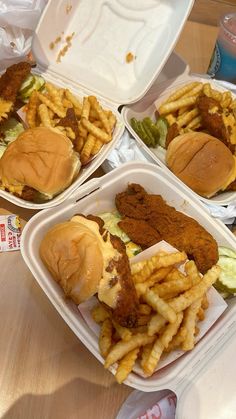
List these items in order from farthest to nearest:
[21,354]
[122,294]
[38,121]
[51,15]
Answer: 1. [51,15]
2. [38,121]
3. [21,354]
4. [122,294]

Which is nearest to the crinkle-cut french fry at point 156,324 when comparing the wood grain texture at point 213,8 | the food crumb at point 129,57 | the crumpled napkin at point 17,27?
the food crumb at point 129,57

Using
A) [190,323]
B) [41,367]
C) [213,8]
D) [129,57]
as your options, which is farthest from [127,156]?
[213,8]

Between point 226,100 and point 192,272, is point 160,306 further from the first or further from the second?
point 226,100

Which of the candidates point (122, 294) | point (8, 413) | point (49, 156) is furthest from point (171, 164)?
point (8, 413)

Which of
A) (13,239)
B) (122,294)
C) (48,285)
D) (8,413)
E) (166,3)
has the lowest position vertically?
(8,413)

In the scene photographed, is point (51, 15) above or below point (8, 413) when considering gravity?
above

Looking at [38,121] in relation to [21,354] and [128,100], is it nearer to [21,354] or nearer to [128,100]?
[128,100]

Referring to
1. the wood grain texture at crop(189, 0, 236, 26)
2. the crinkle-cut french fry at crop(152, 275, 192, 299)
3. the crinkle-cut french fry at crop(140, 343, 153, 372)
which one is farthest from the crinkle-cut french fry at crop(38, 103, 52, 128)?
the wood grain texture at crop(189, 0, 236, 26)

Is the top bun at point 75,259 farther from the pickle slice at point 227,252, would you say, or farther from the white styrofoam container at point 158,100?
the white styrofoam container at point 158,100

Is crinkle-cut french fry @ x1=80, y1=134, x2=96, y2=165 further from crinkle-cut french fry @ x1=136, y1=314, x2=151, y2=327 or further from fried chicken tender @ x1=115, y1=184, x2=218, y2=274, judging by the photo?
crinkle-cut french fry @ x1=136, y1=314, x2=151, y2=327
